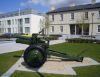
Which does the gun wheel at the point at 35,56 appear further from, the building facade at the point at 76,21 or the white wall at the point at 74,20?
the white wall at the point at 74,20

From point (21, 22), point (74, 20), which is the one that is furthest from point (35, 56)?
point (21, 22)

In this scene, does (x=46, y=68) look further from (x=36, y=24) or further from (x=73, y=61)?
(x=36, y=24)

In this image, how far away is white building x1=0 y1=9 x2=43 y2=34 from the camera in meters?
53.9

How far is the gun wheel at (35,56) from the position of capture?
865 centimetres

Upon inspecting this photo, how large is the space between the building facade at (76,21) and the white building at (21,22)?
1019 centimetres

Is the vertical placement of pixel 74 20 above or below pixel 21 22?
below

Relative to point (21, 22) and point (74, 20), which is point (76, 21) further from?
point (21, 22)

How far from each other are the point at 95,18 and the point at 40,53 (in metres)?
31.1

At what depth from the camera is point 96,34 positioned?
1465 inches

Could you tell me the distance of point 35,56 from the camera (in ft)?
28.5

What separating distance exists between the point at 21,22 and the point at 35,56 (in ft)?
165

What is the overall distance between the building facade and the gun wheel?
28.1m

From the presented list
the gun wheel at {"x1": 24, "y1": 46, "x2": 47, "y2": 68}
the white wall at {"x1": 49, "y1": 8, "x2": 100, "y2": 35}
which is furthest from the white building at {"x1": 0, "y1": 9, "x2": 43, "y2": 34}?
the gun wheel at {"x1": 24, "y1": 46, "x2": 47, "y2": 68}

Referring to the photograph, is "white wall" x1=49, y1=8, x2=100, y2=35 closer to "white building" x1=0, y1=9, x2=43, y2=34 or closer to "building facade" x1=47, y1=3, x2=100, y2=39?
"building facade" x1=47, y1=3, x2=100, y2=39
